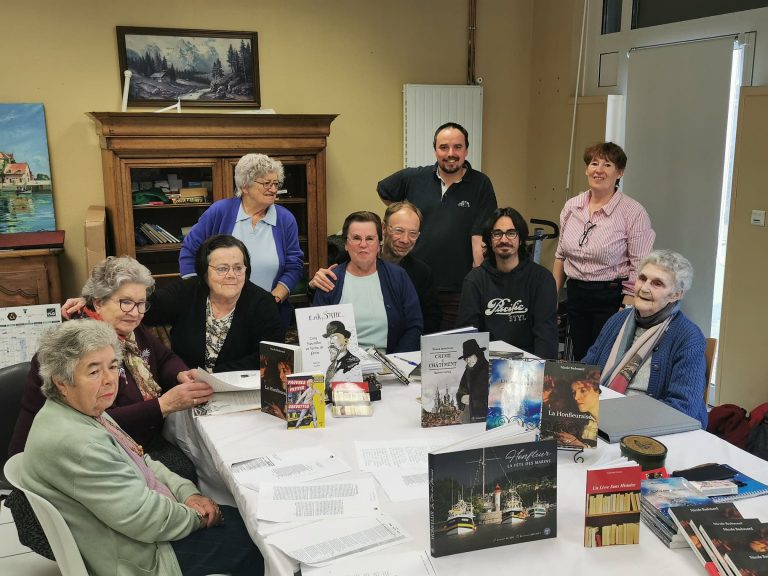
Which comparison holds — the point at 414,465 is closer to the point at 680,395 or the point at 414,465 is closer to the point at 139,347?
the point at 680,395

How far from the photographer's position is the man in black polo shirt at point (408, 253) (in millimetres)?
3199

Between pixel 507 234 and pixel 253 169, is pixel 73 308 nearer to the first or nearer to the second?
pixel 253 169

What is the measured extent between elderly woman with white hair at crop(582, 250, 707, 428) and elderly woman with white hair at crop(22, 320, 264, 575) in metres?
1.40

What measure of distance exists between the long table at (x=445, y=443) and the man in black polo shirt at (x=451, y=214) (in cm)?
128

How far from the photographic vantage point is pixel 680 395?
2295 millimetres

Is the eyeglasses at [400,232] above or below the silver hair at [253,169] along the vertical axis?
below

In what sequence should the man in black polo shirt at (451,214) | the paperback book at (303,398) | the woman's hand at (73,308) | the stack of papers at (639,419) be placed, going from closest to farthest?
1. the stack of papers at (639,419)
2. the paperback book at (303,398)
3. the woman's hand at (73,308)
4. the man in black polo shirt at (451,214)

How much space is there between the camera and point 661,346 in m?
2.43

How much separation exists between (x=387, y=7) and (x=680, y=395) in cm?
377

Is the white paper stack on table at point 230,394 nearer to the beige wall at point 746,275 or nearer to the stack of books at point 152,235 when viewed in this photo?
the stack of books at point 152,235

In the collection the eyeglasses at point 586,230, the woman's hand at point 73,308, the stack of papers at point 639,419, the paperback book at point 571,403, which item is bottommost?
the stack of papers at point 639,419

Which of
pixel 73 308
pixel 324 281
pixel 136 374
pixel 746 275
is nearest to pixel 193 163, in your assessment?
pixel 324 281

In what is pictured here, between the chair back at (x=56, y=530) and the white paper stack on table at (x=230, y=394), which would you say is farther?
the white paper stack on table at (x=230, y=394)

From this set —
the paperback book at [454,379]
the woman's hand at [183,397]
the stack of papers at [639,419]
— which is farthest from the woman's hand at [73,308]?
the stack of papers at [639,419]
